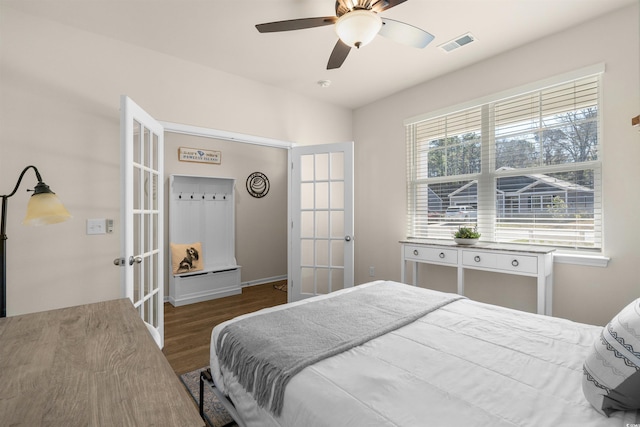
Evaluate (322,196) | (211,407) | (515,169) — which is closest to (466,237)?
(515,169)

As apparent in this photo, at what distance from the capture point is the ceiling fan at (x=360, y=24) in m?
1.68

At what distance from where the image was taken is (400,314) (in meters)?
1.72

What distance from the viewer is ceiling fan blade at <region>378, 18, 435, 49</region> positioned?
72.1 inches

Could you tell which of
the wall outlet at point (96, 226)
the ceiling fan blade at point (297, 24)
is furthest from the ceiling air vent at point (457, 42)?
the wall outlet at point (96, 226)

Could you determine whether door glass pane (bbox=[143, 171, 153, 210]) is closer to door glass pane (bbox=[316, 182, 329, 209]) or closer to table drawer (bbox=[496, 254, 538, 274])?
door glass pane (bbox=[316, 182, 329, 209])

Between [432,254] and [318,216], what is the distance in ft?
4.62

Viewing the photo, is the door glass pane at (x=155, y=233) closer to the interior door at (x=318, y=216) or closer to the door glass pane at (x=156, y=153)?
the door glass pane at (x=156, y=153)

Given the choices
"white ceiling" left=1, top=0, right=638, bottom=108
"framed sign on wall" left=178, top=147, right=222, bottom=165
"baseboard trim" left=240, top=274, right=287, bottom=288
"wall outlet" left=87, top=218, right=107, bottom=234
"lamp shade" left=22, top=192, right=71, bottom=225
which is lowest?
"baseboard trim" left=240, top=274, right=287, bottom=288

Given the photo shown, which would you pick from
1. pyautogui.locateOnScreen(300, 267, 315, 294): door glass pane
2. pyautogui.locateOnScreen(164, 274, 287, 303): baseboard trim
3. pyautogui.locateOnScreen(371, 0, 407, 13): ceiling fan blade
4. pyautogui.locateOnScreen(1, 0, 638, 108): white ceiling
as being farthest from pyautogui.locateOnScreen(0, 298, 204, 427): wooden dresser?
pyautogui.locateOnScreen(164, 274, 287, 303): baseboard trim

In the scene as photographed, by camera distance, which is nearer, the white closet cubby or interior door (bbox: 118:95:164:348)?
interior door (bbox: 118:95:164:348)

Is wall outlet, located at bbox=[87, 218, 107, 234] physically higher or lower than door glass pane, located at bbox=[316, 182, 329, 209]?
lower

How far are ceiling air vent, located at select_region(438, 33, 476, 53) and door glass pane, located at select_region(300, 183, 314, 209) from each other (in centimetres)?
196

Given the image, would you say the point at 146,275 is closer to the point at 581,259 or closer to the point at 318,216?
the point at 318,216

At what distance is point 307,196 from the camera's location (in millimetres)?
3814
